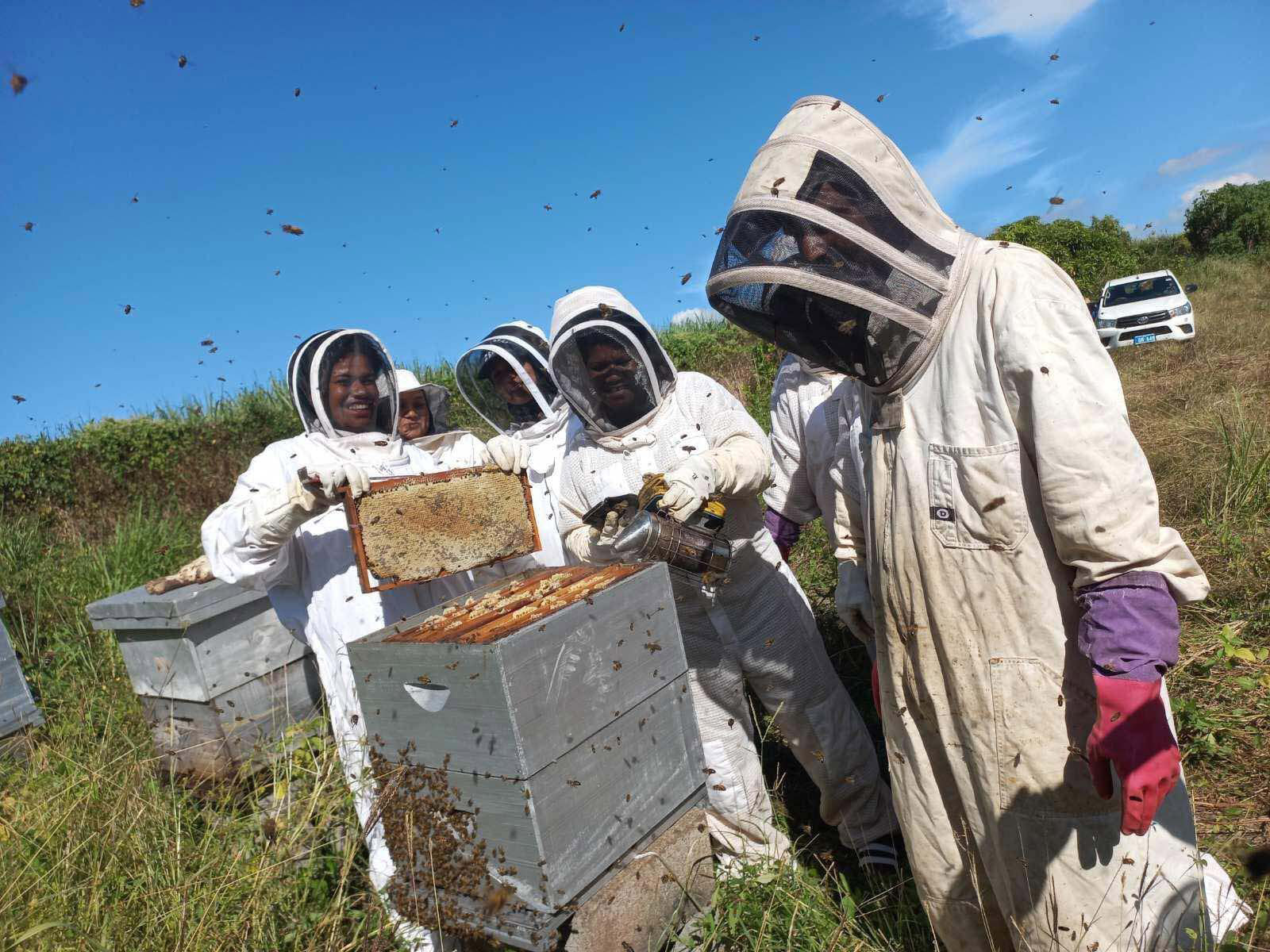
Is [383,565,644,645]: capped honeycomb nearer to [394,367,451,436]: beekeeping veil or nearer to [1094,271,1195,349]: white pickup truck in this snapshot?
[394,367,451,436]: beekeeping veil

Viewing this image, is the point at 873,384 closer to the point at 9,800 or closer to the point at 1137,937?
the point at 1137,937

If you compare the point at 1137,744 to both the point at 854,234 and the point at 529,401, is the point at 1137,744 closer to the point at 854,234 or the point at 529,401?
the point at 854,234

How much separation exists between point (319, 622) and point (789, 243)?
3.03m

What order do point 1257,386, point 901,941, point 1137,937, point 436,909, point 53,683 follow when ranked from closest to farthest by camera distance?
point 1137,937 < point 436,909 < point 901,941 < point 53,683 < point 1257,386

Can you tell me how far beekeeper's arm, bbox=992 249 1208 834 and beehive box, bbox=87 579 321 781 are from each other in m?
4.64

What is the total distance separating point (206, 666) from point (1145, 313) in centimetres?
1435

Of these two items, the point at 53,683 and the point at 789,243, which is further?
the point at 53,683

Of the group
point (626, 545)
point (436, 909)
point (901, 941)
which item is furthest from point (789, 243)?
point (901, 941)

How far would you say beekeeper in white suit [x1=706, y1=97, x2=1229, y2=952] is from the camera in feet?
5.56

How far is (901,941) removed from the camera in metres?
2.77

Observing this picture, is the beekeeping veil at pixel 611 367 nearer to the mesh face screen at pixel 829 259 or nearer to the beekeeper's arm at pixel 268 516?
the beekeeper's arm at pixel 268 516

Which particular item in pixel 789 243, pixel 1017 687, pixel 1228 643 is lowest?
pixel 1228 643

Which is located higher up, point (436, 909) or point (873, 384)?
point (873, 384)

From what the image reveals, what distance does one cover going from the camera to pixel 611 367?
3.61 meters
